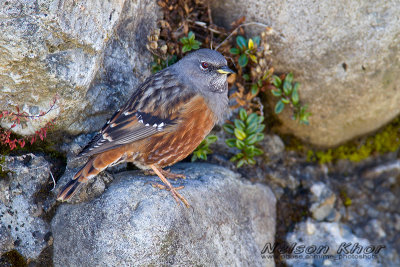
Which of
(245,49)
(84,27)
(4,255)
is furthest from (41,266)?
(245,49)

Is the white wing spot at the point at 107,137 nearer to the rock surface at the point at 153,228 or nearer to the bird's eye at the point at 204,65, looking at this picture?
the rock surface at the point at 153,228

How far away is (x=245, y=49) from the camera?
15.8 ft

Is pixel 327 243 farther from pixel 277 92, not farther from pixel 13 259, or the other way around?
pixel 13 259

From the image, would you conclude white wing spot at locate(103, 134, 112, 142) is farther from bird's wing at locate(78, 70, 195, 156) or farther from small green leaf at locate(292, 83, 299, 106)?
small green leaf at locate(292, 83, 299, 106)

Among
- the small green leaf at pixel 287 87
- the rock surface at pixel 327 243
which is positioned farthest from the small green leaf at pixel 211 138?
the rock surface at pixel 327 243

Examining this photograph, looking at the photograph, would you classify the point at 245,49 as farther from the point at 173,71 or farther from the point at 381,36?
the point at 381,36

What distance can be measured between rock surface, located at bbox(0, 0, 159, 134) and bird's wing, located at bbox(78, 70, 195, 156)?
0.27 metres

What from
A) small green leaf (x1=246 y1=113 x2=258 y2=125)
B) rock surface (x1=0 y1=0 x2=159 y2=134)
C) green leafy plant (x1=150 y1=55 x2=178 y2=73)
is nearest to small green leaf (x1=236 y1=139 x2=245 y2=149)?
small green leaf (x1=246 y1=113 x2=258 y2=125)

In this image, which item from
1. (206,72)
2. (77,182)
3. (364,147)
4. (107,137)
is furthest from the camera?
(364,147)

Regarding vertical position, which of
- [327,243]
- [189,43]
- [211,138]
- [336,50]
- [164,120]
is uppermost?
[336,50]

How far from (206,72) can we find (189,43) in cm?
58

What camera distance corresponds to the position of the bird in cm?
→ 389

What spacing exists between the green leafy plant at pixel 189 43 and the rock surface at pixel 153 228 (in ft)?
4.72

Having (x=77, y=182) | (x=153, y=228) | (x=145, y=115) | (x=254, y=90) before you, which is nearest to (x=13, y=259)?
(x=77, y=182)
